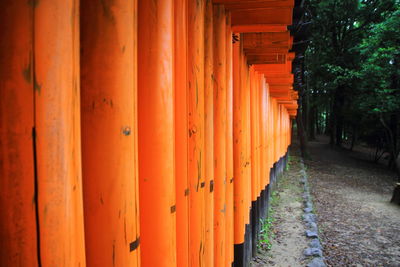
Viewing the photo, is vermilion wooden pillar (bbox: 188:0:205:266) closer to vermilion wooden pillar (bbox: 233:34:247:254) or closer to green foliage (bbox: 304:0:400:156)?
vermilion wooden pillar (bbox: 233:34:247:254)

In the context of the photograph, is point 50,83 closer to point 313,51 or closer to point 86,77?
point 86,77

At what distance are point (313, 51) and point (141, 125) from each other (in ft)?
90.3

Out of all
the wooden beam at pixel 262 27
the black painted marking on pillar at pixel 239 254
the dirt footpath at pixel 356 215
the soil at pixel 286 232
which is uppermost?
the wooden beam at pixel 262 27

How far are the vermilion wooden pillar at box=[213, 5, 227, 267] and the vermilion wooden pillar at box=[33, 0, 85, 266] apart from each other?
1883mm

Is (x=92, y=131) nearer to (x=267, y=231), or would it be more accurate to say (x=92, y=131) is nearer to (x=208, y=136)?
(x=208, y=136)

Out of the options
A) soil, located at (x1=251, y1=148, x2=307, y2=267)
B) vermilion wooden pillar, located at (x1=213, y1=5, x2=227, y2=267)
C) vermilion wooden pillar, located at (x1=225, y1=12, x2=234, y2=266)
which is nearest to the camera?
vermilion wooden pillar, located at (x1=213, y1=5, x2=227, y2=267)

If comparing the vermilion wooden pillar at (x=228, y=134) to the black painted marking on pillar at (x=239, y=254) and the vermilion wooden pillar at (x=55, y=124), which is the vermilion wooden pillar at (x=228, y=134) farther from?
the vermilion wooden pillar at (x=55, y=124)

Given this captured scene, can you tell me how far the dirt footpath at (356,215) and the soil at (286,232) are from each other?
638 millimetres

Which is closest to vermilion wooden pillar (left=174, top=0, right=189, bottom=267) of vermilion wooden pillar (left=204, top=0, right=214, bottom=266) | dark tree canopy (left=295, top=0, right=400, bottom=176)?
vermilion wooden pillar (left=204, top=0, right=214, bottom=266)

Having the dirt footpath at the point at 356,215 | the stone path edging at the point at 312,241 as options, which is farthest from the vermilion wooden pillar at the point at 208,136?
the dirt footpath at the point at 356,215

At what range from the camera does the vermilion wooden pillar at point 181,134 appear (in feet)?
5.41

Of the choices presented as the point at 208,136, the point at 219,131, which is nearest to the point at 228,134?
the point at 219,131

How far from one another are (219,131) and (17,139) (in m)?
2.02

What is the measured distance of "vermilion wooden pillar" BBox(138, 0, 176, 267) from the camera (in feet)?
4.30
